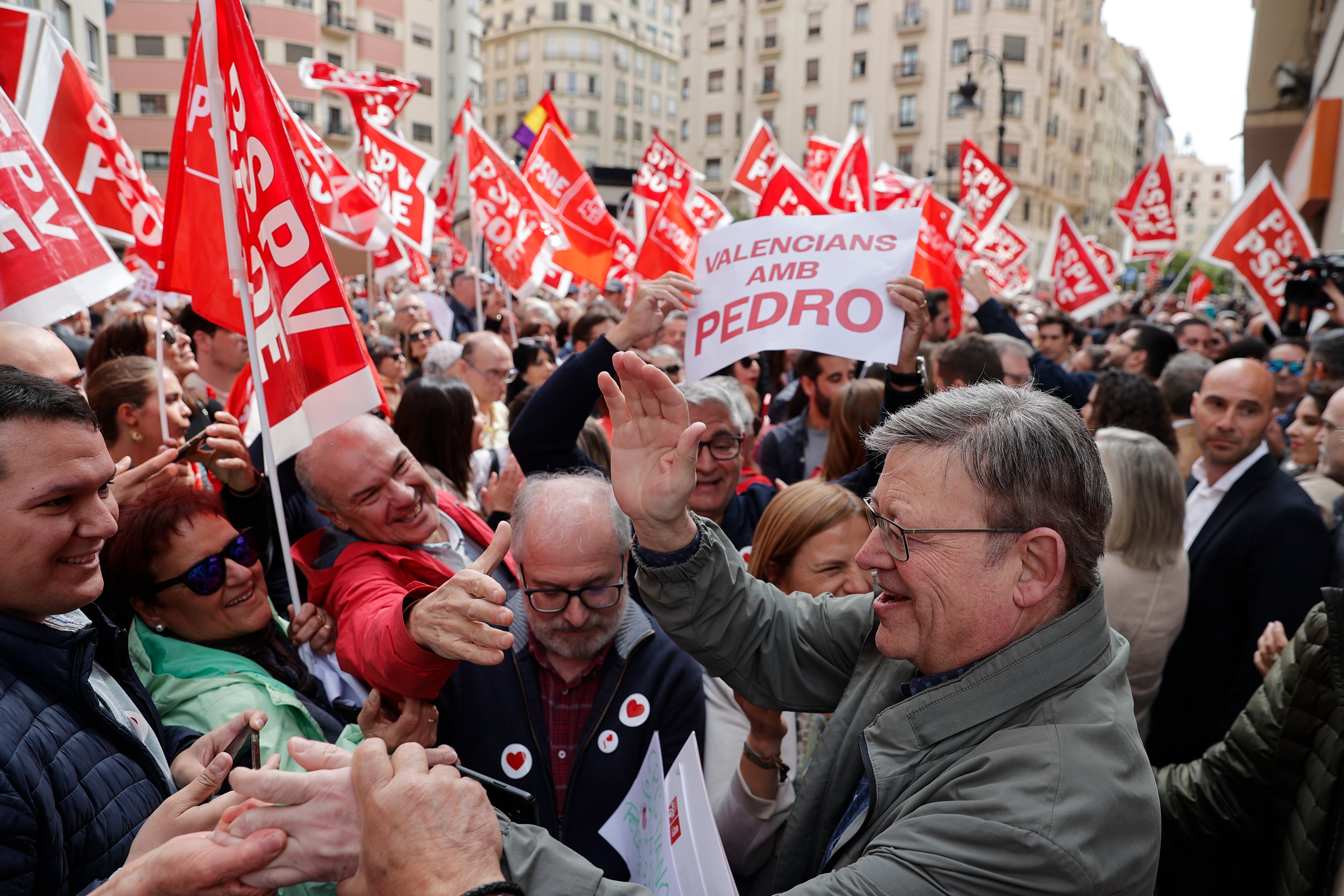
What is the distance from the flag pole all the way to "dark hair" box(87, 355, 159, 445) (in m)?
1.54

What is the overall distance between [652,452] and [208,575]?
1377 millimetres

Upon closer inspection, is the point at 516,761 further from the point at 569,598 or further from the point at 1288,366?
the point at 1288,366

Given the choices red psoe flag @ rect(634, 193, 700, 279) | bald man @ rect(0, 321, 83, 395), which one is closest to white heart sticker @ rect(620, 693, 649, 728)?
bald man @ rect(0, 321, 83, 395)

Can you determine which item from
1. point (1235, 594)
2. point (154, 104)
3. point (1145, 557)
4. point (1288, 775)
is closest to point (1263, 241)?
point (1235, 594)

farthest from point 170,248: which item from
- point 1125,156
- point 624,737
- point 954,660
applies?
point 1125,156

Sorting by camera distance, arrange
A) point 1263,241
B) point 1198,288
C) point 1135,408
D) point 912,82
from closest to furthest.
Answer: point 1135,408, point 1263,241, point 1198,288, point 912,82

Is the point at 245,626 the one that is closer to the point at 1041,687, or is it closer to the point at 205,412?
the point at 1041,687

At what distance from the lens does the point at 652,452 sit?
6.81ft

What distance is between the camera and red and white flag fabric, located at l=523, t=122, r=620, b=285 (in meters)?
9.05

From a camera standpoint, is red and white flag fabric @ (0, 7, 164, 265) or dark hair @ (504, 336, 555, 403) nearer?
red and white flag fabric @ (0, 7, 164, 265)

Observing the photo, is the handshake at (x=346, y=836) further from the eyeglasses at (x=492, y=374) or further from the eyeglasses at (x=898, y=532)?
the eyeglasses at (x=492, y=374)

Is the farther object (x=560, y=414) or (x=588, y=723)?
(x=560, y=414)

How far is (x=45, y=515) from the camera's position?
187 centimetres

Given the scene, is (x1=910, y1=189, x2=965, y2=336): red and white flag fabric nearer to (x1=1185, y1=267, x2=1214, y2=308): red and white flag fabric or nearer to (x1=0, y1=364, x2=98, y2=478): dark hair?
(x1=0, y1=364, x2=98, y2=478): dark hair
